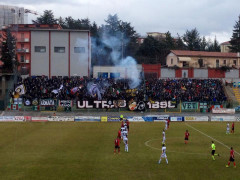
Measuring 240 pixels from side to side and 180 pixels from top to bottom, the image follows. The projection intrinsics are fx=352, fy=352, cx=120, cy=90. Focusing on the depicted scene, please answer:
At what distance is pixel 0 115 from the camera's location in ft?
205

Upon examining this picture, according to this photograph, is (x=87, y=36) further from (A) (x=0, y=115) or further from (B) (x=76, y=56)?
→ (A) (x=0, y=115)

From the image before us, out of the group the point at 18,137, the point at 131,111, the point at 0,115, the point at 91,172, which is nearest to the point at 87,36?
the point at 131,111

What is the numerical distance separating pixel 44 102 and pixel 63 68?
15.4m

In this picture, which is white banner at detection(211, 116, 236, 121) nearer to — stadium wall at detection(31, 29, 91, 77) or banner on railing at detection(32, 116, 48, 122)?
banner on railing at detection(32, 116, 48, 122)

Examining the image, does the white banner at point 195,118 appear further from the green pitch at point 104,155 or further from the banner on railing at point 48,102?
the banner on railing at point 48,102

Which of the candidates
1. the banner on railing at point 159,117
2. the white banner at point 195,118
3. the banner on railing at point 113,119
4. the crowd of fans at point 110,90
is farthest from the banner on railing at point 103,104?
the white banner at point 195,118

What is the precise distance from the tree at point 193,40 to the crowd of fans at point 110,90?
63006 millimetres

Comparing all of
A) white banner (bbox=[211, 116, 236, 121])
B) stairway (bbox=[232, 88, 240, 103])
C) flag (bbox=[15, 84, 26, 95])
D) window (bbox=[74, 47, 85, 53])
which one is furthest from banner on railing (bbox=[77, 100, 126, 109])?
stairway (bbox=[232, 88, 240, 103])

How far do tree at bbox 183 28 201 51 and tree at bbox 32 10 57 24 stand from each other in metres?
53.6

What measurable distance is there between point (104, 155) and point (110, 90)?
132 feet

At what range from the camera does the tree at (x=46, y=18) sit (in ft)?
453

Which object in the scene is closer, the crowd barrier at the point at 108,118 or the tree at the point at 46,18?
the crowd barrier at the point at 108,118

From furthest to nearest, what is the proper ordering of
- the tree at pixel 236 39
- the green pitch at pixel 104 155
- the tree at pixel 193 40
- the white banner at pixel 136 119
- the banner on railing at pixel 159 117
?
the tree at pixel 193 40, the tree at pixel 236 39, the banner on railing at pixel 159 117, the white banner at pixel 136 119, the green pitch at pixel 104 155

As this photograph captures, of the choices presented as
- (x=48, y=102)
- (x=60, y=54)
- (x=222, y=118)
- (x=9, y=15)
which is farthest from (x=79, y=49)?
(x=222, y=118)
